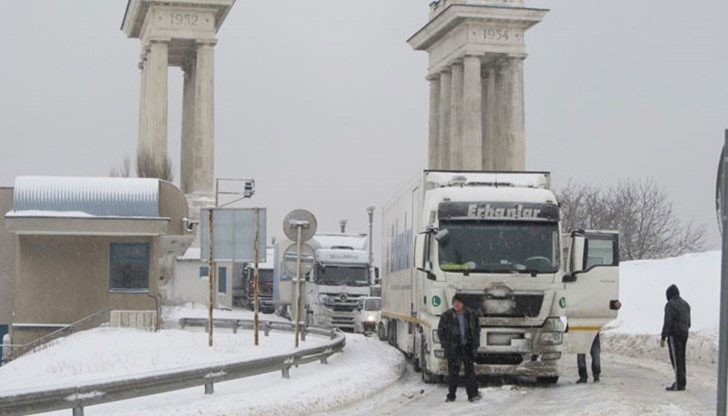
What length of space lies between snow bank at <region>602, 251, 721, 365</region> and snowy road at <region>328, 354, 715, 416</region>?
28.6ft

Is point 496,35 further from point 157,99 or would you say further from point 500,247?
point 500,247

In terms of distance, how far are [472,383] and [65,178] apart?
22990 millimetres

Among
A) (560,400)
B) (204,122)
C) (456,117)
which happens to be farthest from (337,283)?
(456,117)

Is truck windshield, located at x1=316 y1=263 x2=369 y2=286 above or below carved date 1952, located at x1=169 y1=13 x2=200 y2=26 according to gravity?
below

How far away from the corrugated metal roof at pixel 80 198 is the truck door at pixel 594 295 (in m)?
16.3

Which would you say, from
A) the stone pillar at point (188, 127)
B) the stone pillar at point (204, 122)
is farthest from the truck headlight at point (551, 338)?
the stone pillar at point (188, 127)

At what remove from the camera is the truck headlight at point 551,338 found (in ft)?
A: 73.0

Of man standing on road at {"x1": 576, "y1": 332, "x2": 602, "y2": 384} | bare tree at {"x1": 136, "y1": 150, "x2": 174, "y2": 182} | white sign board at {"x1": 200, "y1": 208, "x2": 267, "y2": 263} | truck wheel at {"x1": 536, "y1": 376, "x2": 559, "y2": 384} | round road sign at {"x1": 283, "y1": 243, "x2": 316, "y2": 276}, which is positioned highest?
bare tree at {"x1": 136, "y1": 150, "x2": 174, "y2": 182}

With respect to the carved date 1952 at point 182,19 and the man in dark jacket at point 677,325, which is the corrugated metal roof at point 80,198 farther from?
the carved date 1952 at point 182,19

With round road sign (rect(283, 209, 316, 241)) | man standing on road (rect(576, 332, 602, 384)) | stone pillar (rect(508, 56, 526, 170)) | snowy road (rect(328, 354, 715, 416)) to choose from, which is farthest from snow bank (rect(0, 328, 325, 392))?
stone pillar (rect(508, 56, 526, 170))

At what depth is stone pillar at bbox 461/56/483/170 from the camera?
3393 inches

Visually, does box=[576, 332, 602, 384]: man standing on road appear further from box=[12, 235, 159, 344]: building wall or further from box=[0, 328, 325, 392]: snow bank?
box=[12, 235, 159, 344]: building wall

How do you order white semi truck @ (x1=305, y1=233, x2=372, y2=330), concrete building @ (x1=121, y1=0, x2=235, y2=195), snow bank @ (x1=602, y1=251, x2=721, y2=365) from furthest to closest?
1. concrete building @ (x1=121, y1=0, x2=235, y2=195)
2. white semi truck @ (x1=305, y1=233, x2=372, y2=330)
3. snow bank @ (x1=602, y1=251, x2=721, y2=365)

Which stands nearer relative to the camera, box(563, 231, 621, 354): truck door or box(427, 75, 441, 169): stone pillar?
box(563, 231, 621, 354): truck door
